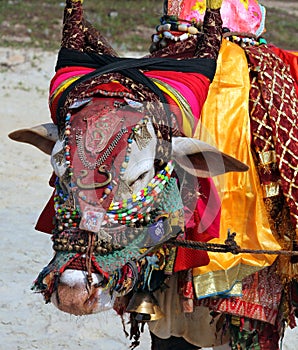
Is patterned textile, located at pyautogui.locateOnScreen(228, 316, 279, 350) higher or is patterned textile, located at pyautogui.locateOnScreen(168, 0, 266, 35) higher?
patterned textile, located at pyautogui.locateOnScreen(168, 0, 266, 35)

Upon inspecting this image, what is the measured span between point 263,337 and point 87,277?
1111mm

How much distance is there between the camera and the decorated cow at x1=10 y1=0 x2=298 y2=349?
2.40 meters

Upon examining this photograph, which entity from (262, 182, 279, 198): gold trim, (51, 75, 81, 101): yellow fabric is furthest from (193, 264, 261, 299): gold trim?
(51, 75, 81, 101): yellow fabric

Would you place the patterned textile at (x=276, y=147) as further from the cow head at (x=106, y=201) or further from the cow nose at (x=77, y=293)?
the cow nose at (x=77, y=293)

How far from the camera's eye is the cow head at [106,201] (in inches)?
92.2

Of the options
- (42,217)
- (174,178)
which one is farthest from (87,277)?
(42,217)

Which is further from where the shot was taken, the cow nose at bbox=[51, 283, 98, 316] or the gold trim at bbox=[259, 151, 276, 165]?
the gold trim at bbox=[259, 151, 276, 165]

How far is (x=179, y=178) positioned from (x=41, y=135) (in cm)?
49

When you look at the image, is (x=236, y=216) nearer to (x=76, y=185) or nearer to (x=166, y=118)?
(x=166, y=118)

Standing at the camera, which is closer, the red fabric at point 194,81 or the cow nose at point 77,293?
the cow nose at point 77,293

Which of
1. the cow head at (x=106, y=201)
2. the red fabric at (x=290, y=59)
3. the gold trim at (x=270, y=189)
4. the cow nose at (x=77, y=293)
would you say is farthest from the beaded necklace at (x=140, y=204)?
the red fabric at (x=290, y=59)

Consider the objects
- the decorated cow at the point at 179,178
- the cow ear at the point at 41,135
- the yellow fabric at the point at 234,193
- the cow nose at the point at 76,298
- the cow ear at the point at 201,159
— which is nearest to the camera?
the cow nose at the point at 76,298

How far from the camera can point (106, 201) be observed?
2.38m

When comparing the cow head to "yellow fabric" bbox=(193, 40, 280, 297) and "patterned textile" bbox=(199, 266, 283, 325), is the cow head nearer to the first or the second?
"yellow fabric" bbox=(193, 40, 280, 297)
